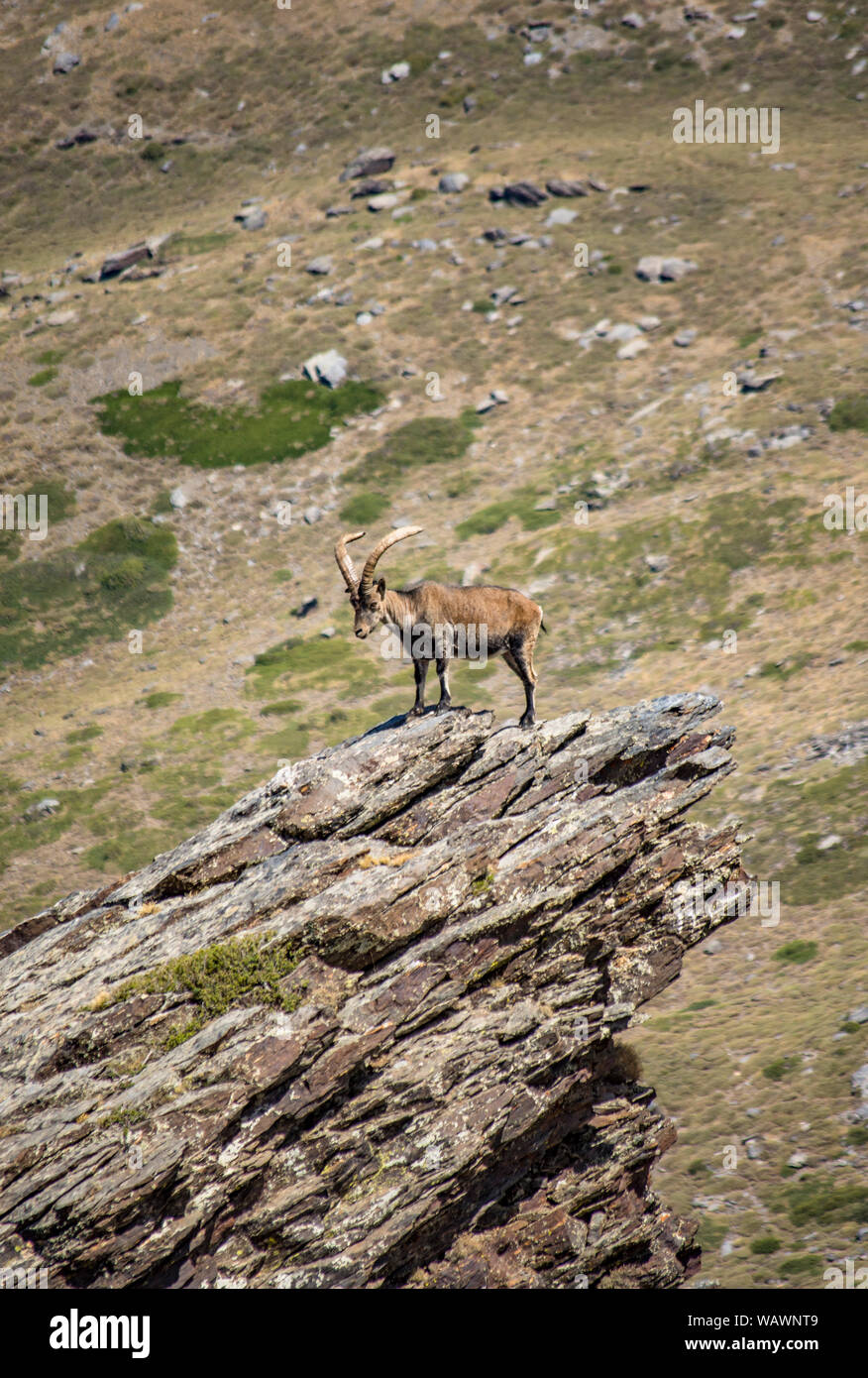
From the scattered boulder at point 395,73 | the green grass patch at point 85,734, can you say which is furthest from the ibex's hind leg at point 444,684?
the scattered boulder at point 395,73

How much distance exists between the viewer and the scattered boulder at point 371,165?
261 ft

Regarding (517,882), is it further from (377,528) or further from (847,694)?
(377,528)

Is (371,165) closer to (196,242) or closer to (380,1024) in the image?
(196,242)

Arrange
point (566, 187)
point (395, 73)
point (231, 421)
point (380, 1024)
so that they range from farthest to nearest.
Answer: point (395, 73) < point (566, 187) < point (231, 421) < point (380, 1024)

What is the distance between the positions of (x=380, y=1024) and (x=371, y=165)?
76.9m

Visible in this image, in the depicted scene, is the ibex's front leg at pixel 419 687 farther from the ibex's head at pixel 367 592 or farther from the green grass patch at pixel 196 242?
the green grass patch at pixel 196 242

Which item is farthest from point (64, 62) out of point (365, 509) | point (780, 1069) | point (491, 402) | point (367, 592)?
point (780, 1069)

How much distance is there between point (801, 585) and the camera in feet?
145

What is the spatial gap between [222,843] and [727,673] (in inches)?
1066

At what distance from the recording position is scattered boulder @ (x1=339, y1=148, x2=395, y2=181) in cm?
7950

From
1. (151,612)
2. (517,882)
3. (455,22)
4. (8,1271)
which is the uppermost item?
(455,22)

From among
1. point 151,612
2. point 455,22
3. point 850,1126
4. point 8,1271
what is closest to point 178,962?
point 8,1271

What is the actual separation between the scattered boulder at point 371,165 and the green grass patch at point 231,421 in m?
23.8

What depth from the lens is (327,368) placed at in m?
65.8
